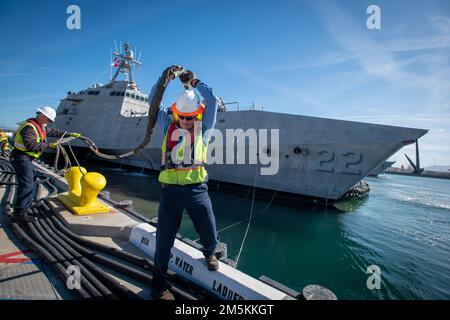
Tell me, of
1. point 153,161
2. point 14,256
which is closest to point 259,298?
point 14,256

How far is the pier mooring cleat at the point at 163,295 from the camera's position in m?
1.79

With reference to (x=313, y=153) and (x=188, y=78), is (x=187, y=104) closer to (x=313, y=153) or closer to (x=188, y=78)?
(x=188, y=78)

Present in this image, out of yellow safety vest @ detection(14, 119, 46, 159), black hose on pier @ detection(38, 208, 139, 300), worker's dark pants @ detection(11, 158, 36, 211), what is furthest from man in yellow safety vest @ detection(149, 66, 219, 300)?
worker's dark pants @ detection(11, 158, 36, 211)

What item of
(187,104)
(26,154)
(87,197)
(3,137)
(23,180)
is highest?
(3,137)

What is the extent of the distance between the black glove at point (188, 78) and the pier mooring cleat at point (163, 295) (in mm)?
1835

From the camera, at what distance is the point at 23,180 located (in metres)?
3.17

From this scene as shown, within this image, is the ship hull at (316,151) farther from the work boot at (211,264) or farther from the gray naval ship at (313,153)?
the work boot at (211,264)

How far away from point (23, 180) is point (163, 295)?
9.62 feet

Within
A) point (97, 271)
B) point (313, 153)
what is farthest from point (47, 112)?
point (313, 153)

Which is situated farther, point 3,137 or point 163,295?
point 3,137

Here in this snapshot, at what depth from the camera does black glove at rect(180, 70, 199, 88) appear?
1.93 m

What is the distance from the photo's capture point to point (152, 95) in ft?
6.41

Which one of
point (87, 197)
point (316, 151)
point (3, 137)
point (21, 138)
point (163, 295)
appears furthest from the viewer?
point (3, 137)

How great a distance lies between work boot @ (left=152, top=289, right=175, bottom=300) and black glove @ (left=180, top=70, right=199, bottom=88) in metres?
1.83
